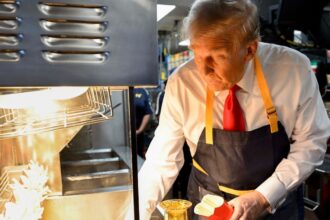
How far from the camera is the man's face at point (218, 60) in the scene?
0.96 metres

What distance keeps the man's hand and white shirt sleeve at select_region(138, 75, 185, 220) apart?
0.25 metres

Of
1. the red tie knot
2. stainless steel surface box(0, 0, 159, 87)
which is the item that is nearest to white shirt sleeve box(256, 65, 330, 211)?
the red tie knot

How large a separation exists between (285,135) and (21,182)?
921mm

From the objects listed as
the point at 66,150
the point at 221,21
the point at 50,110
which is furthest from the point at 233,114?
the point at 66,150

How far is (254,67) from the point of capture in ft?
4.00

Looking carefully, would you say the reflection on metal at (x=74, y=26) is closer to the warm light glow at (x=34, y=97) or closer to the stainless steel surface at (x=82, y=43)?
the stainless steel surface at (x=82, y=43)

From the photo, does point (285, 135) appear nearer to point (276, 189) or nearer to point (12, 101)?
point (276, 189)

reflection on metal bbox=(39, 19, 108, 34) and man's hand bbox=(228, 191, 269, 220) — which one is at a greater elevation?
reflection on metal bbox=(39, 19, 108, 34)

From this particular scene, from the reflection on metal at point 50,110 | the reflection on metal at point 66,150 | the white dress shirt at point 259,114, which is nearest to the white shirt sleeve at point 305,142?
the white dress shirt at point 259,114

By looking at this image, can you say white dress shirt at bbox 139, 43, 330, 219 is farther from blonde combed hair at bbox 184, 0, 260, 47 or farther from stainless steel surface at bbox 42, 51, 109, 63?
stainless steel surface at bbox 42, 51, 109, 63

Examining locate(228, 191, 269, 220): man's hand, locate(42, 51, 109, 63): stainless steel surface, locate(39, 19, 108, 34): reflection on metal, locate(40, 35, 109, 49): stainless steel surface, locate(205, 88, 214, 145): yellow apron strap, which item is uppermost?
locate(39, 19, 108, 34): reflection on metal

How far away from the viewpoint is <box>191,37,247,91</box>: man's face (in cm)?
96

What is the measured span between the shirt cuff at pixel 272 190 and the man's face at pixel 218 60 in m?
0.36

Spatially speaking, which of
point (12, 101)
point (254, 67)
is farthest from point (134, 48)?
point (254, 67)
